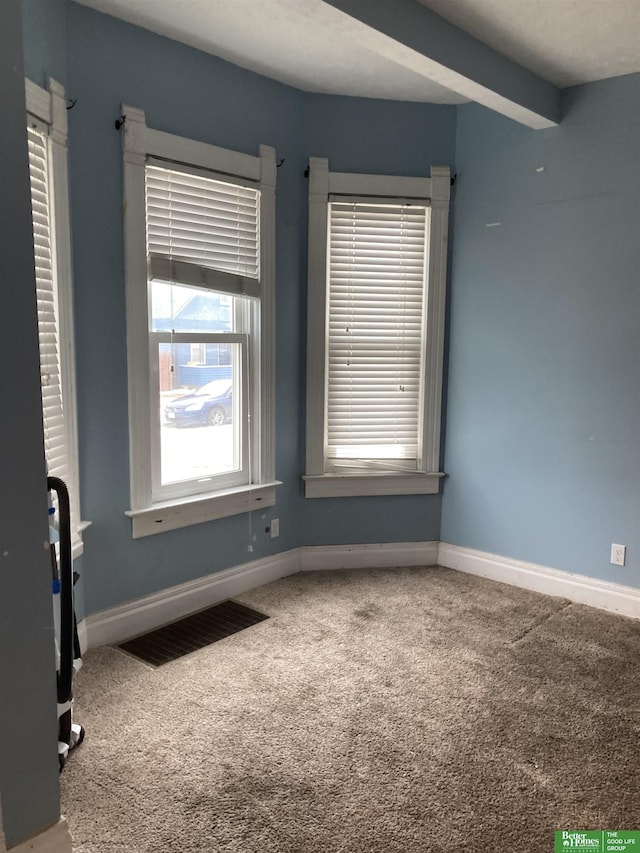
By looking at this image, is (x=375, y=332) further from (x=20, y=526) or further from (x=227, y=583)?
(x=20, y=526)

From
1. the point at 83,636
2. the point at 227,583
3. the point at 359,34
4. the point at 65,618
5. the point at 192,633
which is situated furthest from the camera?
the point at 227,583

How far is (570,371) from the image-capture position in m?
3.59

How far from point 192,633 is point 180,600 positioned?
9.1 inches

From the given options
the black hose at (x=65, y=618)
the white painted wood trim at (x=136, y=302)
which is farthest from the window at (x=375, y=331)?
the black hose at (x=65, y=618)

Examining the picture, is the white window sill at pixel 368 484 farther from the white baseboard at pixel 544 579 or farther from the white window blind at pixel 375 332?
the white baseboard at pixel 544 579

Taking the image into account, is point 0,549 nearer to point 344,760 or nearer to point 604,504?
point 344,760

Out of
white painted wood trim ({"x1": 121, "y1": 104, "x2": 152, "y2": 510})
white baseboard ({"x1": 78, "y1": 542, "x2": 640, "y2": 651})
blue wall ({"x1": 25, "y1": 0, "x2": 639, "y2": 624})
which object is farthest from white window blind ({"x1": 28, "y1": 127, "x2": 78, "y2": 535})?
white baseboard ({"x1": 78, "y1": 542, "x2": 640, "y2": 651})

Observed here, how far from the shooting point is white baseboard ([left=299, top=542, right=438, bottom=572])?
13.3 ft

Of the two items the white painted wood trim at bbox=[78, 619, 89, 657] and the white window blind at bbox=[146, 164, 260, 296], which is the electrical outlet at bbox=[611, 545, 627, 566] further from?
the white painted wood trim at bbox=[78, 619, 89, 657]

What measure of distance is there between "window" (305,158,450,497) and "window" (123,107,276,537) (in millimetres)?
338

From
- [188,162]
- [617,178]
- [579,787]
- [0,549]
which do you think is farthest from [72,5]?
[579,787]

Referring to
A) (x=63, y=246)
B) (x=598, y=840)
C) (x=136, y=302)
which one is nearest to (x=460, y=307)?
(x=136, y=302)

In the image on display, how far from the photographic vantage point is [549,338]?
12.0 ft

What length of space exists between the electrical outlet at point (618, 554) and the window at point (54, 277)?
266 cm
